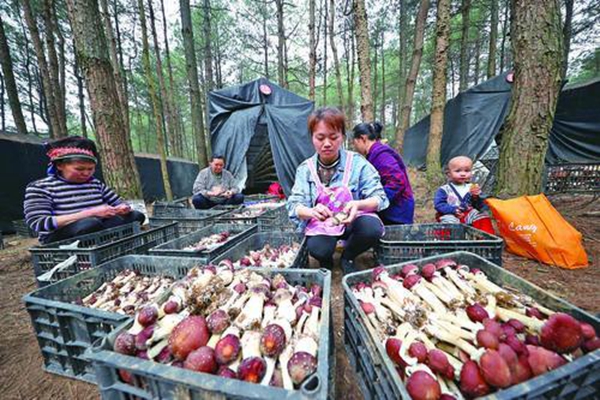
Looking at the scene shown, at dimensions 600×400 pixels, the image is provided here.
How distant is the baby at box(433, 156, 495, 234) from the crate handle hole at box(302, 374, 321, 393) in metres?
A: 2.42

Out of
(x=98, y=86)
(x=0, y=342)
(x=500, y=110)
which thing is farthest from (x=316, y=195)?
(x=500, y=110)

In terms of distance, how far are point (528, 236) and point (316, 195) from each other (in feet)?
6.52

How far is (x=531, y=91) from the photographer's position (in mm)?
2721

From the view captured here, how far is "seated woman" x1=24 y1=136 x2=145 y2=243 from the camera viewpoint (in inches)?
81.0

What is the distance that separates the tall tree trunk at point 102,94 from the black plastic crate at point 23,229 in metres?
2.98

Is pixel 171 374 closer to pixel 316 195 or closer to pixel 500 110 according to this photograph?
pixel 316 195

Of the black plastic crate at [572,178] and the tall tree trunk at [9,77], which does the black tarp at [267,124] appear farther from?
the tall tree trunk at [9,77]

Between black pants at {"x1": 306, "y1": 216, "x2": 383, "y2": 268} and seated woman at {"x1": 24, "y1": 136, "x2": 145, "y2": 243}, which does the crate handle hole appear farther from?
seated woman at {"x1": 24, "y1": 136, "x2": 145, "y2": 243}

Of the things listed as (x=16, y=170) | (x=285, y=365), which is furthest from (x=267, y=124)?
(x=16, y=170)

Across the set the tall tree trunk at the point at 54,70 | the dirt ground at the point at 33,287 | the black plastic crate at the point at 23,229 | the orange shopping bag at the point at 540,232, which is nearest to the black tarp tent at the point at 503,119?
the dirt ground at the point at 33,287

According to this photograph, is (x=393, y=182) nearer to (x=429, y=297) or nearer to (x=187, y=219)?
(x=429, y=297)

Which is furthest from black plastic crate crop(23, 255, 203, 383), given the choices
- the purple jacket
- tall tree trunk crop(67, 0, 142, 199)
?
tall tree trunk crop(67, 0, 142, 199)

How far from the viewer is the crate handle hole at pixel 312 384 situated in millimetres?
611

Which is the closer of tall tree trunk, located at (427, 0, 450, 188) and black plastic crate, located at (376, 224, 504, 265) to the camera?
black plastic crate, located at (376, 224, 504, 265)
